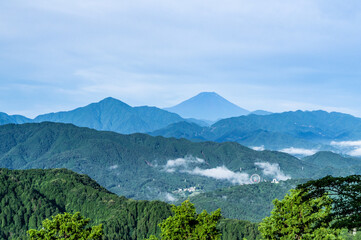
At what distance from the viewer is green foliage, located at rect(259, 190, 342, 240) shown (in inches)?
1244

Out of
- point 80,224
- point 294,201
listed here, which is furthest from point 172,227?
point 294,201

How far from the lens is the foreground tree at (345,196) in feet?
86.7

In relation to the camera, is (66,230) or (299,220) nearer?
(299,220)

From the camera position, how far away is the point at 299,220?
3412 cm

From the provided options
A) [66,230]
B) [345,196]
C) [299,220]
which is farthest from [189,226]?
[345,196]

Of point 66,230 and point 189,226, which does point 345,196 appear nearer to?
point 189,226

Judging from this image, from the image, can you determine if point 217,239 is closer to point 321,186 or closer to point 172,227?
point 172,227

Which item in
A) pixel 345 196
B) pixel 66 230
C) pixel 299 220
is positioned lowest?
pixel 66 230

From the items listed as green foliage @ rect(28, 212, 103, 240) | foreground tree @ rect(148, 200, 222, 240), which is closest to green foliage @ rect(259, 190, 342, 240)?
foreground tree @ rect(148, 200, 222, 240)

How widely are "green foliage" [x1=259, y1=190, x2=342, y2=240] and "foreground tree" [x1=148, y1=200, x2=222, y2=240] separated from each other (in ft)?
20.1

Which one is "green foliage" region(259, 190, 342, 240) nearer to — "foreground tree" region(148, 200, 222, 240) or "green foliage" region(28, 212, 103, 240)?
"foreground tree" region(148, 200, 222, 240)

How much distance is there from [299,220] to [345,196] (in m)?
7.23

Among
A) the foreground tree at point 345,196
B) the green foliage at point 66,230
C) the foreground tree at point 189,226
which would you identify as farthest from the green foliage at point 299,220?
the green foliage at point 66,230

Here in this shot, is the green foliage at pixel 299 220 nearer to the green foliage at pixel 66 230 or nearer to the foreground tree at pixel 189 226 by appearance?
the foreground tree at pixel 189 226
